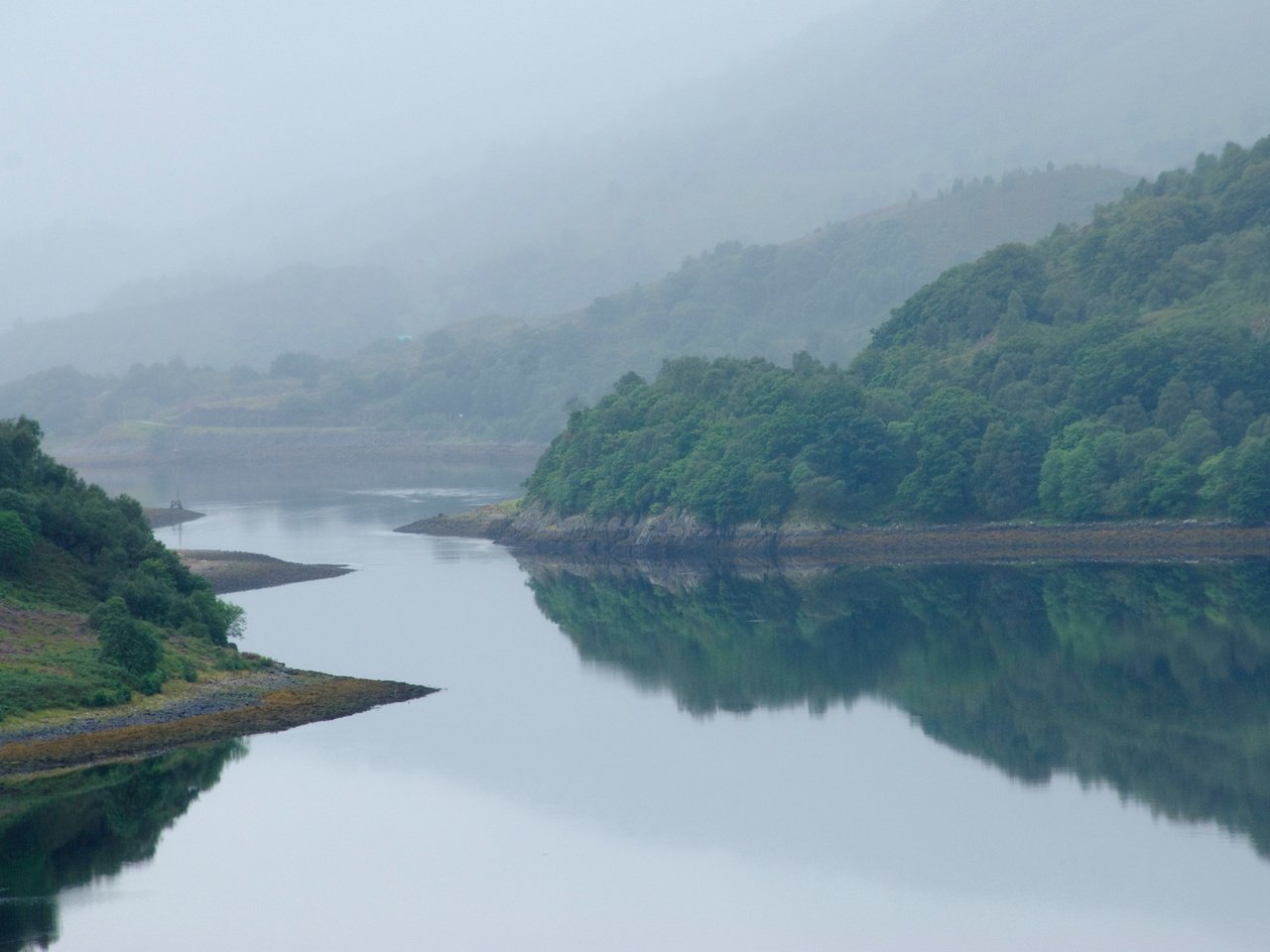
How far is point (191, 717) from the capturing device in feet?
208

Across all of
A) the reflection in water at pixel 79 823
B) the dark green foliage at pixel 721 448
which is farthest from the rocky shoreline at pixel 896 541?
the reflection in water at pixel 79 823

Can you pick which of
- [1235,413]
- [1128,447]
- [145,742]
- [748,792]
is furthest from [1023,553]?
[145,742]

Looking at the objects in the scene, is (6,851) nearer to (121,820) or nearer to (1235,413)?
(121,820)

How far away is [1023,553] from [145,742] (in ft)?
225

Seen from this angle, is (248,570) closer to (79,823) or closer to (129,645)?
(129,645)

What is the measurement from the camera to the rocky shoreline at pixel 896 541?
111 m

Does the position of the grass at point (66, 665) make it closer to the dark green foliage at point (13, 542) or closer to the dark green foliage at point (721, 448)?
the dark green foliage at point (13, 542)

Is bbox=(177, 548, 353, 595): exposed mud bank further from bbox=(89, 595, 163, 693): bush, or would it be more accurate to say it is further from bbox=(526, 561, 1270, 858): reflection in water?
bbox=(89, 595, 163, 693): bush

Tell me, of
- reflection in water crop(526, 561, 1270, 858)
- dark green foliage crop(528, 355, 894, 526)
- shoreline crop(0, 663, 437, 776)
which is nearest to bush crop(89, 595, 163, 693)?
shoreline crop(0, 663, 437, 776)

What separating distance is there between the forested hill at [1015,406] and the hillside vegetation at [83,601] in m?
52.4

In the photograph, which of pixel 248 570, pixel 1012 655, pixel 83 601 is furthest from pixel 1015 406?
pixel 83 601

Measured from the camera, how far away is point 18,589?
7162 centimetres

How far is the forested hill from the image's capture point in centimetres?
11794

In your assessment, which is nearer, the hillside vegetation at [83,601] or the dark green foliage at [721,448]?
the hillside vegetation at [83,601]
